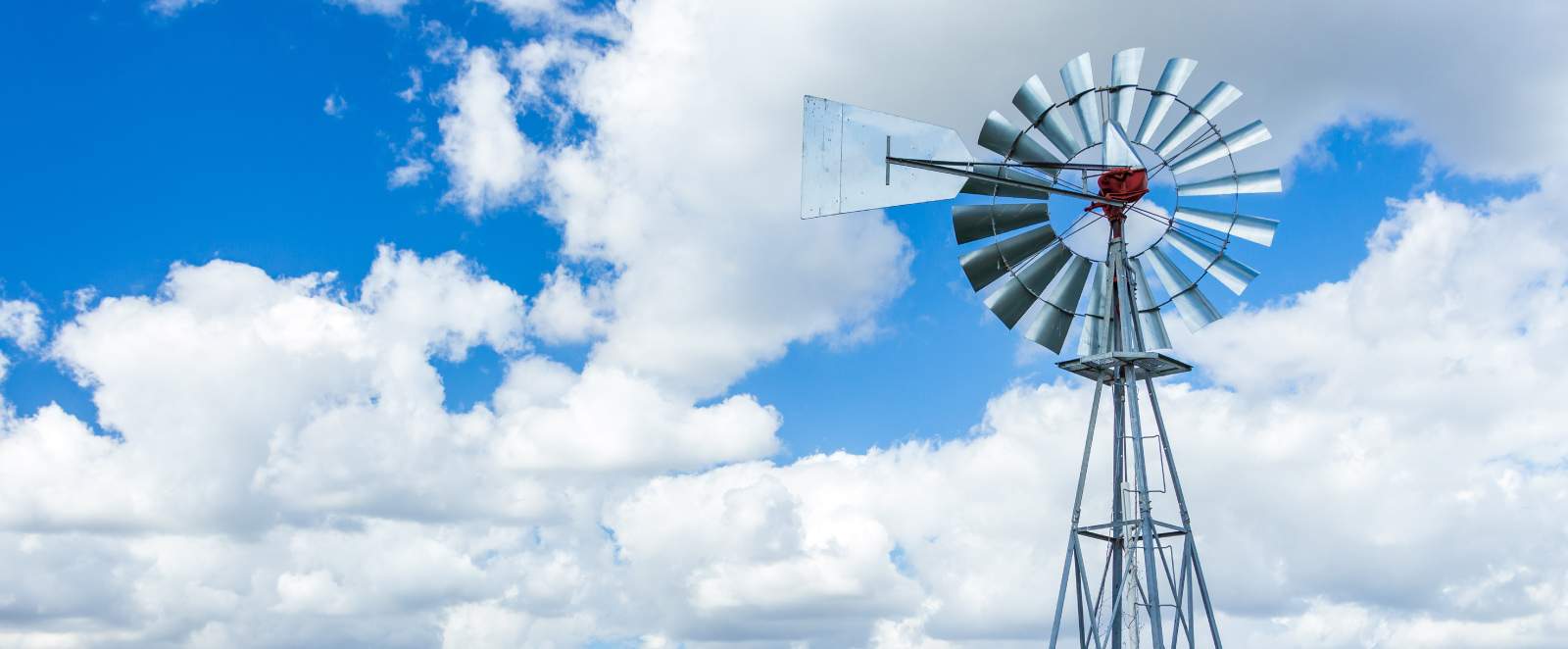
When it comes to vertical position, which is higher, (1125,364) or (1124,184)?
(1124,184)

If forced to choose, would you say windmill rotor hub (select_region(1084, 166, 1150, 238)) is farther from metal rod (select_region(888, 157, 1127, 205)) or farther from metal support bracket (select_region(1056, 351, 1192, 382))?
metal support bracket (select_region(1056, 351, 1192, 382))

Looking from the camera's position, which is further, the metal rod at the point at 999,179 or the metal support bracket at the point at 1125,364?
the metal support bracket at the point at 1125,364

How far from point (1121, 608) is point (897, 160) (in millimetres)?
9072

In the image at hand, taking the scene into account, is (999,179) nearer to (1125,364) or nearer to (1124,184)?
(1124,184)

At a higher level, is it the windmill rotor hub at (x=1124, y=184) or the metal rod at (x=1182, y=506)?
the windmill rotor hub at (x=1124, y=184)

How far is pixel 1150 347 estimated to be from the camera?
84.1 feet

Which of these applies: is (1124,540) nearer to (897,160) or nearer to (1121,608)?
(1121,608)

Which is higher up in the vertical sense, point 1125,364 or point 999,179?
point 999,179

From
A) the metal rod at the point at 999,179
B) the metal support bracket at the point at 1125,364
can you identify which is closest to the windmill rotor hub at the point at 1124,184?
the metal rod at the point at 999,179

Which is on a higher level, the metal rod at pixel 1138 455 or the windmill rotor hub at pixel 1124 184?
the windmill rotor hub at pixel 1124 184

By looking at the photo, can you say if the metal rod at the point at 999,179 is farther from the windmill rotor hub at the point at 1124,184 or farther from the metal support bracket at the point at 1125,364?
the metal support bracket at the point at 1125,364

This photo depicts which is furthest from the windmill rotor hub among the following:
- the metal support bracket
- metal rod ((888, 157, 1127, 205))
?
the metal support bracket

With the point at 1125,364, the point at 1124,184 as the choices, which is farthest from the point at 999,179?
the point at 1125,364

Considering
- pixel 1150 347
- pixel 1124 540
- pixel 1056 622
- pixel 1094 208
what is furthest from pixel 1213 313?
pixel 1056 622
